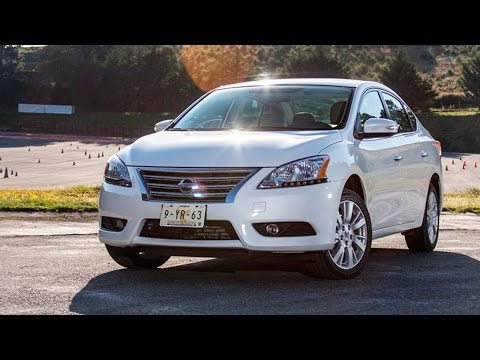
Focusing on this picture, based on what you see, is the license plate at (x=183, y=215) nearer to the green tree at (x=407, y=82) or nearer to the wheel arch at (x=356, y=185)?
the wheel arch at (x=356, y=185)

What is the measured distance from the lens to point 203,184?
295 inches

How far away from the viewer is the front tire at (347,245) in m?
7.81

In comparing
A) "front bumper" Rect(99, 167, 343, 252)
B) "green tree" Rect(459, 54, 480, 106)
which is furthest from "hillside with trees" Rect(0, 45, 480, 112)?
"front bumper" Rect(99, 167, 343, 252)

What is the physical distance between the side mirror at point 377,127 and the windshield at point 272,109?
0.24m

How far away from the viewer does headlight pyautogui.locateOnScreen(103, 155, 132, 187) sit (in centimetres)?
791

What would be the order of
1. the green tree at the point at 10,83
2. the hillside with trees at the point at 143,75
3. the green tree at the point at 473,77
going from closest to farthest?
the hillside with trees at the point at 143,75, the green tree at the point at 10,83, the green tree at the point at 473,77

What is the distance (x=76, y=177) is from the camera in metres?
56.8

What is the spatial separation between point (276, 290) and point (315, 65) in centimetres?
10253

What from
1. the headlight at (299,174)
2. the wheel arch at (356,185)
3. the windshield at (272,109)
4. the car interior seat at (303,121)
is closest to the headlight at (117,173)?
the windshield at (272,109)

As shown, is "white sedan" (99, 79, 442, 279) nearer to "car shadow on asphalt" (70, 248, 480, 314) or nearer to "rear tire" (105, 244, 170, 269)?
"rear tire" (105, 244, 170, 269)

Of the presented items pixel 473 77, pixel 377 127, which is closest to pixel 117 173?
pixel 377 127

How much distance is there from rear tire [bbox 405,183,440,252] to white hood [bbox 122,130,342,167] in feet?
8.25
